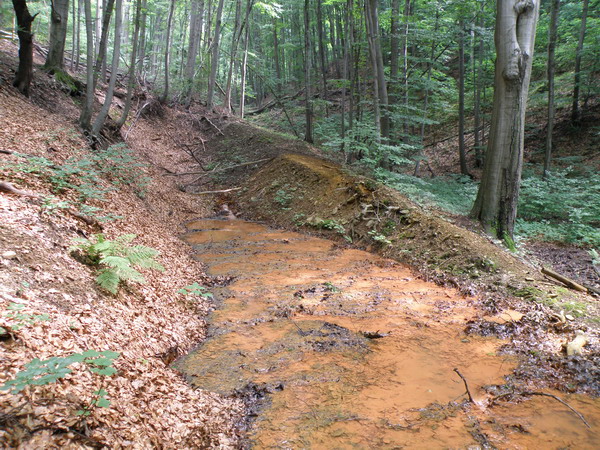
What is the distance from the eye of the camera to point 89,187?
243 inches

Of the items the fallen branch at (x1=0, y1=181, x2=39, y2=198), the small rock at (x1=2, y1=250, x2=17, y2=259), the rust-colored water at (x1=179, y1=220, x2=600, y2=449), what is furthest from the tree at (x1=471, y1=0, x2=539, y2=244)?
the fallen branch at (x1=0, y1=181, x2=39, y2=198)

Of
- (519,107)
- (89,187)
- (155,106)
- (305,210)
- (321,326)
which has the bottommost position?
(321,326)

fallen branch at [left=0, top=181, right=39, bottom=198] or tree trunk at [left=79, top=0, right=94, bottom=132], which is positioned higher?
tree trunk at [left=79, top=0, right=94, bottom=132]

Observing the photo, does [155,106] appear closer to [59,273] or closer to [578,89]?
[59,273]

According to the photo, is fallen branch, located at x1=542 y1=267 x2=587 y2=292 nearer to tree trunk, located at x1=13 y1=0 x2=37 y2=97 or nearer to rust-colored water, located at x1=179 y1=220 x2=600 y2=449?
rust-colored water, located at x1=179 y1=220 x2=600 y2=449

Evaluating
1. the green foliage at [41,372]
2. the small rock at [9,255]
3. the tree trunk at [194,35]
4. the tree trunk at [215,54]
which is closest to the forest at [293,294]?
the green foliage at [41,372]

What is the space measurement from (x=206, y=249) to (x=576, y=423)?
714 cm

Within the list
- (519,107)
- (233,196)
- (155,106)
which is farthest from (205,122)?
(519,107)

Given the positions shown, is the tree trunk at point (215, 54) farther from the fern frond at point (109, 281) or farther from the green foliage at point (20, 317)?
the green foliage at point (20, 317)

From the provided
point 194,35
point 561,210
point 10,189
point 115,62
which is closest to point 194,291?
point 10,189

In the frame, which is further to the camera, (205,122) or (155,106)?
(205,122)

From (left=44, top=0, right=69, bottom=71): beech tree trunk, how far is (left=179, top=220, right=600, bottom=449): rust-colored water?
10.0m

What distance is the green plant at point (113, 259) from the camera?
13.1 ft

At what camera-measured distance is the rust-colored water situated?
290cm
